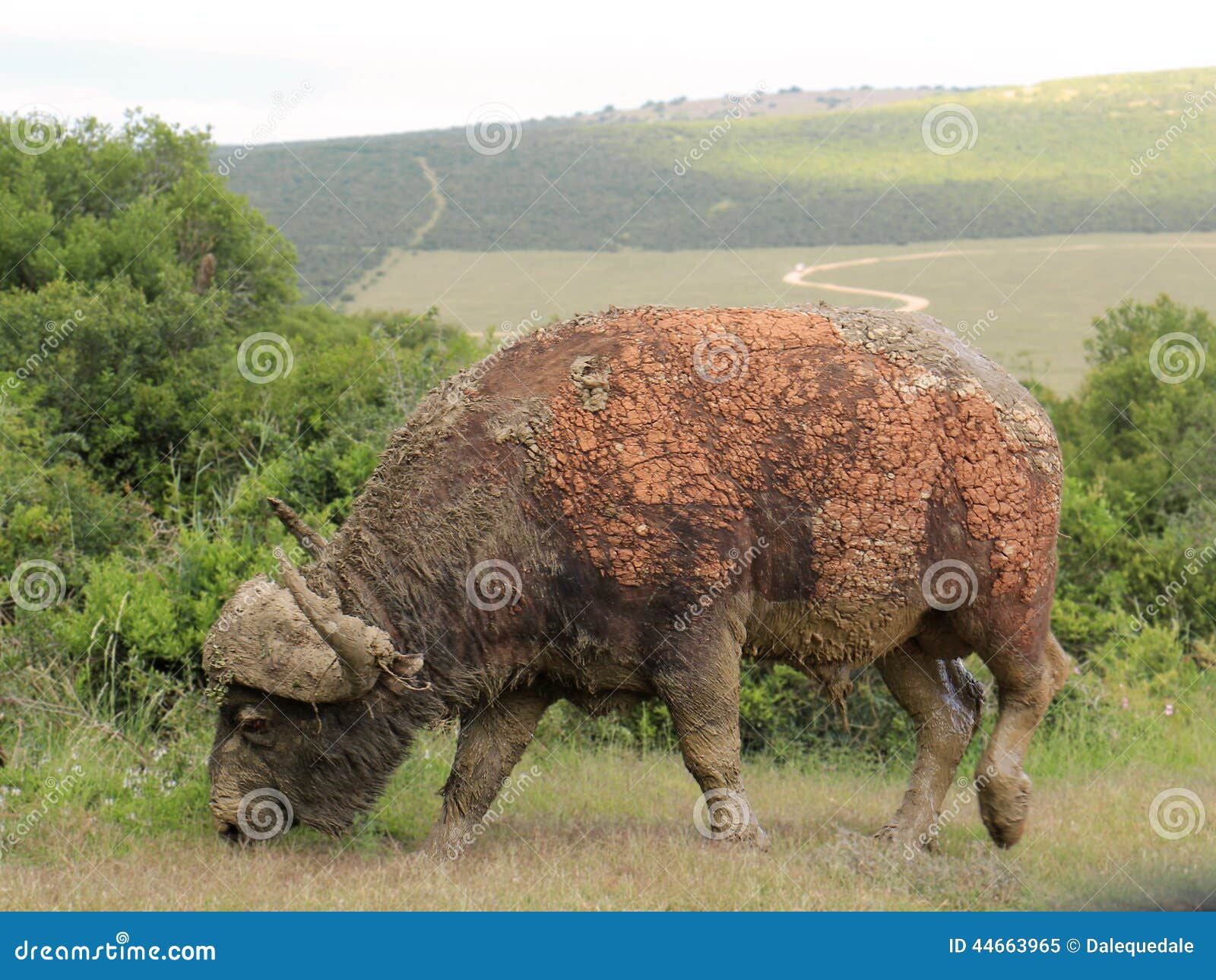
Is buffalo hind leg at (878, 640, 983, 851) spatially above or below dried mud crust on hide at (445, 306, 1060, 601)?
below

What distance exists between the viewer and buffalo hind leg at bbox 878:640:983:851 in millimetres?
8852

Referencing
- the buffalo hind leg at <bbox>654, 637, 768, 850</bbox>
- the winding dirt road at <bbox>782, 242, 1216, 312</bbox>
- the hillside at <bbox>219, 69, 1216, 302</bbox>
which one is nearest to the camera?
the buffalo hind leg at <bbox>654, 637, 768, 850</bbox>

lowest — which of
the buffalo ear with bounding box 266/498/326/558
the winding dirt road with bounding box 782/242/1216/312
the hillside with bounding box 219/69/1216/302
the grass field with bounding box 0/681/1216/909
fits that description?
the grass field with bounding box 0/681/1216/909

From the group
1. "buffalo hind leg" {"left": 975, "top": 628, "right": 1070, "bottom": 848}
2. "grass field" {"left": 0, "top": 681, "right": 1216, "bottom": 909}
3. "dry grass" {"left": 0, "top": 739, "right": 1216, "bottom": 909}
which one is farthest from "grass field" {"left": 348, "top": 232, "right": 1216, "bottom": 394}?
"buffalo hind leg" {"left": 975, "top": 628, "right": 1070, "bottom": 848}

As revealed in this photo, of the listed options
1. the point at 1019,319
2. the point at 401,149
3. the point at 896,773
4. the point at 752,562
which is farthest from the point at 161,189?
the point at 401,149

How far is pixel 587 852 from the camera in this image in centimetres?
826

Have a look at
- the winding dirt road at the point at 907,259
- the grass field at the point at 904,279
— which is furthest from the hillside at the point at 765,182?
the winding dirt road at the point at 907,259

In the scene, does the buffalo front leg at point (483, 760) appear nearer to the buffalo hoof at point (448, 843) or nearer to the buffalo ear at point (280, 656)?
the buffalo hoof at point (448, 843)

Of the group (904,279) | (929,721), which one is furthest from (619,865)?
(904,279)

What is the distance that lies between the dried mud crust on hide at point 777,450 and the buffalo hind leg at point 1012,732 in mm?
466

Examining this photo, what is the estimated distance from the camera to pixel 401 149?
177 ft

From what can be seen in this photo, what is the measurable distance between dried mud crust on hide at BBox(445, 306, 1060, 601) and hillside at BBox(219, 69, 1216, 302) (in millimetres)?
Answer: 26463

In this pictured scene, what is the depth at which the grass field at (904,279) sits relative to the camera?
31.4 m

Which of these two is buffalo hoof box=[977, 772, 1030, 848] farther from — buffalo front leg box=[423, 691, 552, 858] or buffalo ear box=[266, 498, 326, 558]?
buffalo ear box=[266, 498, 326, 558]
